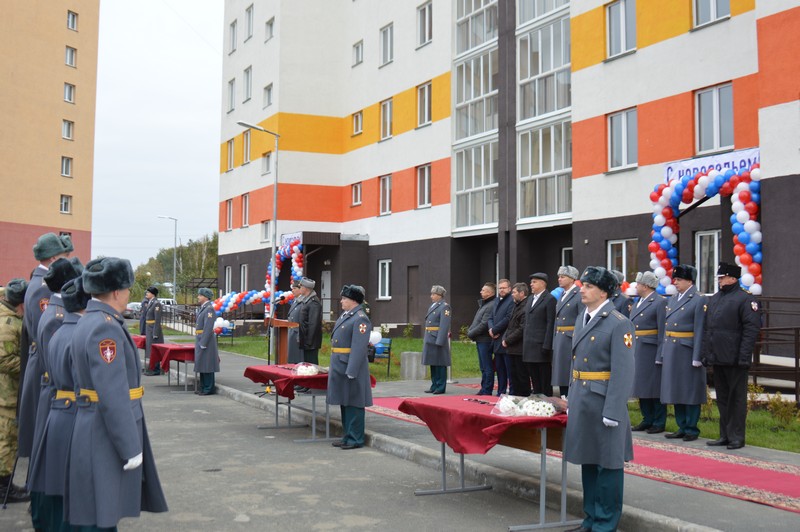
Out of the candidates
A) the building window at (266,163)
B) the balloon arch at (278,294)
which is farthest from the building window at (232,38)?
the balloon arch at (278,294)

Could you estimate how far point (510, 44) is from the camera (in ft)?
86.8

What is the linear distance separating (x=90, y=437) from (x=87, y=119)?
52.4 meters

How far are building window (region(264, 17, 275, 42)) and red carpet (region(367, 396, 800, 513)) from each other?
33.6 m

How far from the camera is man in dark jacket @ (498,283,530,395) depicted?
12.9 m

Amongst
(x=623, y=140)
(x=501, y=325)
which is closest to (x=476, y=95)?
(x=623, y=140)

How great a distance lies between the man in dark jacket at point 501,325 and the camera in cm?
1388

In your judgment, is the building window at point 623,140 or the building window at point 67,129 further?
the building window at point 67,129

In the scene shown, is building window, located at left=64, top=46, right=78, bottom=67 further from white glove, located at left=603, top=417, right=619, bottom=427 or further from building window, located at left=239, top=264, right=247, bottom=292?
white glove, located at left=603, top=417, right=619, bottom=427

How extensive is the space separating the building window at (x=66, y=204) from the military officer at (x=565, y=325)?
46098 millimetres

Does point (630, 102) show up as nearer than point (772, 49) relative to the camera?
No

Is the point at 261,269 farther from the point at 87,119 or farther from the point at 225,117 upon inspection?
the point at 87,119

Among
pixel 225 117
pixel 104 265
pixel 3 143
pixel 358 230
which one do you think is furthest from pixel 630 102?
pixel 3 143

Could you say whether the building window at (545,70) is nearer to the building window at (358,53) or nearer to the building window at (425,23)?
the building window at (425,23)

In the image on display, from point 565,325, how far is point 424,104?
22.0 m
